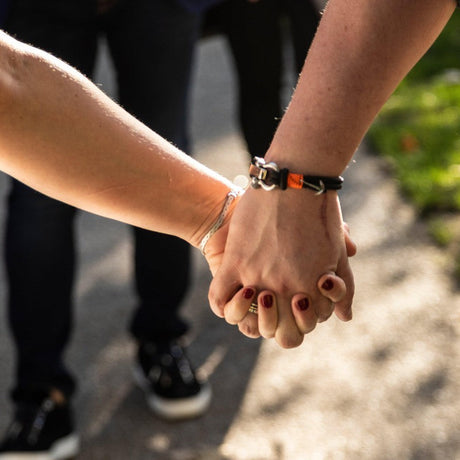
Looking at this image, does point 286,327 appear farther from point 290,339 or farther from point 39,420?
point 39,420

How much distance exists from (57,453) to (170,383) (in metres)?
0.41

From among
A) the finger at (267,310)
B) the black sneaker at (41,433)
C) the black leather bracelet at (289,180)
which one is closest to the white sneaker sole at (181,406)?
the black sneaker at (41,433)

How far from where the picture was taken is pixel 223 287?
1.67 meters

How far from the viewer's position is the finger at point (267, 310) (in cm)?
162

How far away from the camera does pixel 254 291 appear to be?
1.64 m

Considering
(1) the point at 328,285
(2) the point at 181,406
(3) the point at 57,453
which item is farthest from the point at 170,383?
(1) the point at 328,285

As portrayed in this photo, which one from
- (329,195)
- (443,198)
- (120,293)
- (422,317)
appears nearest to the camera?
(329,195)

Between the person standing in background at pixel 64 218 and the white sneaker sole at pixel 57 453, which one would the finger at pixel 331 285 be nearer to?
the person standing in background at pixel 64 218

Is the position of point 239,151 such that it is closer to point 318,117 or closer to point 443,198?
point 443,198

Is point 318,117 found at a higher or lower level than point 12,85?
higher

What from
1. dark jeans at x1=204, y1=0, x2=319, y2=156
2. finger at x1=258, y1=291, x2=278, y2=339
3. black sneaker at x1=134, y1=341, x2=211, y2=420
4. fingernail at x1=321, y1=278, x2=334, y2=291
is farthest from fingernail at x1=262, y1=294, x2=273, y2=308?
dark jeans at x1=204, y1=0, x2=319, y2=156

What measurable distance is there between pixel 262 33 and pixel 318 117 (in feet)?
5.04

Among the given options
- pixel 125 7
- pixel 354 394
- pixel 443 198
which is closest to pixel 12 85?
pixel 125 7

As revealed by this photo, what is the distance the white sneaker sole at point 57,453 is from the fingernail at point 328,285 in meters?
1.23
